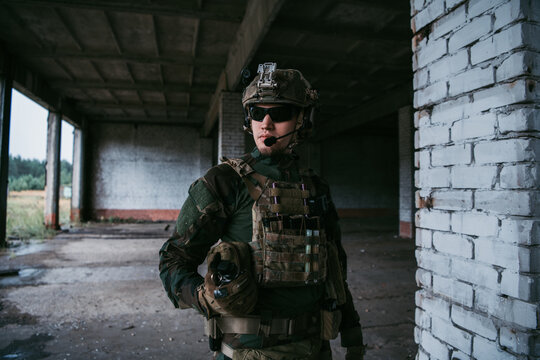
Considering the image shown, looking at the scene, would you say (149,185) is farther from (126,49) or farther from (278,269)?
(278,269)

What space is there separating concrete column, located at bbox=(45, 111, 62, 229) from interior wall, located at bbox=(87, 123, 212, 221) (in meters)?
4.00

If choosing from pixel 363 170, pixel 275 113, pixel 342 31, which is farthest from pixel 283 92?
pixel 363 170

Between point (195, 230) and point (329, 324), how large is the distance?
649 millimetres

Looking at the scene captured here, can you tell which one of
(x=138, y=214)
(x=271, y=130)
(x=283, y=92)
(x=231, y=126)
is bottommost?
(x=138, y=214)

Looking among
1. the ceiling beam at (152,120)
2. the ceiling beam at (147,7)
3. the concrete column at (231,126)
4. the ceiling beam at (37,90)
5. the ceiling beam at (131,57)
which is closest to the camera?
the ceiling beam at (147,7)

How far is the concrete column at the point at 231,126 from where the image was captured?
7.79 meters

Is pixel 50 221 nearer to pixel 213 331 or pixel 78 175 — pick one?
pixel 78 175

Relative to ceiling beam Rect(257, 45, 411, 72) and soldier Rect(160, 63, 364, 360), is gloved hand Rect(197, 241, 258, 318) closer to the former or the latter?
soldier Rect(160, 63, 364, 360)

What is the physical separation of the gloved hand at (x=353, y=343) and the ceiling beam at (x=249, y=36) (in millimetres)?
3910

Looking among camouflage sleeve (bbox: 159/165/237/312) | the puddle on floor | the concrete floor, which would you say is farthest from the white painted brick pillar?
the puddle on floor

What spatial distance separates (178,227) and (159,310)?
323 centimetres

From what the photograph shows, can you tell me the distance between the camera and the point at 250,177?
4.35 ft

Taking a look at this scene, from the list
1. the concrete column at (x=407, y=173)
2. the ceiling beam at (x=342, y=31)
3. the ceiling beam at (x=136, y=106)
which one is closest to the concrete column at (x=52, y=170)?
the ceiling beam at (x=136, y=106)

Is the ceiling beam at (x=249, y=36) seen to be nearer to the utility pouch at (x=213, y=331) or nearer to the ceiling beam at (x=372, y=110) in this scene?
the ceiling beam at (x=372, y=110)
